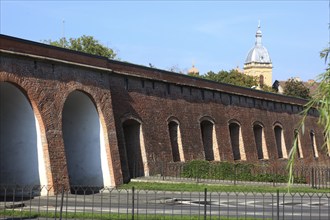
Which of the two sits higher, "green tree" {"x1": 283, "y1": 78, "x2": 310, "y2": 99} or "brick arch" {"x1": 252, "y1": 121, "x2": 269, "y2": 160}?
"green tree" {"x1": 283, "y1": 78, "x2": 310, "y2": 99}

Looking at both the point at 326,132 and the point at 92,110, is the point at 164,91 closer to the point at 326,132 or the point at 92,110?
the point at 92,110

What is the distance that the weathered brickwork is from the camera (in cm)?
2050

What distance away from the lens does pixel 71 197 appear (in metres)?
19.6

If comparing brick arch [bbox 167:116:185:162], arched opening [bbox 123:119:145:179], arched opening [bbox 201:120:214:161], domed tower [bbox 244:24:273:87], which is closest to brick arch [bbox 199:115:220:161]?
arched opening [bbox 201:120:214:161]

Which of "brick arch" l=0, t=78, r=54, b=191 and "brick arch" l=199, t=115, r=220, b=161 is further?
"brick arch" l=199, t=115, r=220, b=161

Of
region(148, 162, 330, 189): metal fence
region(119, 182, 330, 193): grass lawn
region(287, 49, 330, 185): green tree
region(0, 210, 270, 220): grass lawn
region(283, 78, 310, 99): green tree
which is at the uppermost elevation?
region(283, 78, 310, 99): green tree

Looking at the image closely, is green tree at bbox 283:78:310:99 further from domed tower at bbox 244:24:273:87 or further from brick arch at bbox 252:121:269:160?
brick arch at bbox 252:121:269:160

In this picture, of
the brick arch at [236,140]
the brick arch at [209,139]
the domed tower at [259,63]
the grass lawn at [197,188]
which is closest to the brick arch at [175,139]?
the brick arch at [209,139]

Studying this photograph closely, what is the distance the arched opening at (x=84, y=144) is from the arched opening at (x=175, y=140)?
22.1 feet

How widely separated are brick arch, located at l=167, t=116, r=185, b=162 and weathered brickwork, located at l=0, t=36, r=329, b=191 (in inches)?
7.5

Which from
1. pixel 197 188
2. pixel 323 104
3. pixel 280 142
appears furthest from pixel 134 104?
pixel 323 104

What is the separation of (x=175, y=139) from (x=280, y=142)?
48.0 feet

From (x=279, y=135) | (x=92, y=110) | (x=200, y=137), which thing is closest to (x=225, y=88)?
(x=200, y=137)

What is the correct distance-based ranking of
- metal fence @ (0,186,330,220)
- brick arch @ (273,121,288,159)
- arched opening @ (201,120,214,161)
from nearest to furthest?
metal fence @ (0,186,330,220) → arched opening @ (201,120,214,161) → brick arch @ (273,121,288,159)
